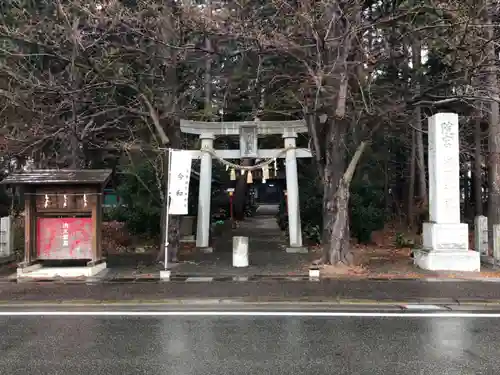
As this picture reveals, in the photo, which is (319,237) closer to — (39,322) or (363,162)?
(363,162)

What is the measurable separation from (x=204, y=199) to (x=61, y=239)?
22.4 feet

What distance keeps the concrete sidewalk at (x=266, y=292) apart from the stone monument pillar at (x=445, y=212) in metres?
1.74

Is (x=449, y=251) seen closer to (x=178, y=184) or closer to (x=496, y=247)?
(x=496, y=247)

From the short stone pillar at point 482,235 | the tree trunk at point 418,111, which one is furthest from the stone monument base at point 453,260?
the tree trunk at point 418,111

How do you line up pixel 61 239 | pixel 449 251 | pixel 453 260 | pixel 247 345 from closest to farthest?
1. pixel 247 345
2. pixel 453 260
3. pixel 449 251
4. pixel 61 239

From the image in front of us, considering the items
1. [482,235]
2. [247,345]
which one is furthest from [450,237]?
[247,345]

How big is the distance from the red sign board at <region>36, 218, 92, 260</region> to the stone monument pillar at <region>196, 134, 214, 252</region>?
5984 millimetres

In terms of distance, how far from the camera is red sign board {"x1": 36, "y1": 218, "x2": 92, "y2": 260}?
1319cm

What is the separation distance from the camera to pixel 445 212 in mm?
13086

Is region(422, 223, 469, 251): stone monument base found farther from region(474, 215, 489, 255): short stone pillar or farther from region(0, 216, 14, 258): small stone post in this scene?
region(0, 216, 14, 258): small stone post

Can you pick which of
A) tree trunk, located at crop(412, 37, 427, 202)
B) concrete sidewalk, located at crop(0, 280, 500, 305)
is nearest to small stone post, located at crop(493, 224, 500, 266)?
concrete sidewalk, located at crop(0, 280, 500, 305)

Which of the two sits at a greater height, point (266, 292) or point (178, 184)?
point (178, 184)

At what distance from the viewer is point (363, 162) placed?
20391 millimetres

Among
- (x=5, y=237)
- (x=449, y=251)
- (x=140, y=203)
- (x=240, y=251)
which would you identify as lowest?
(x=240, y=251)
